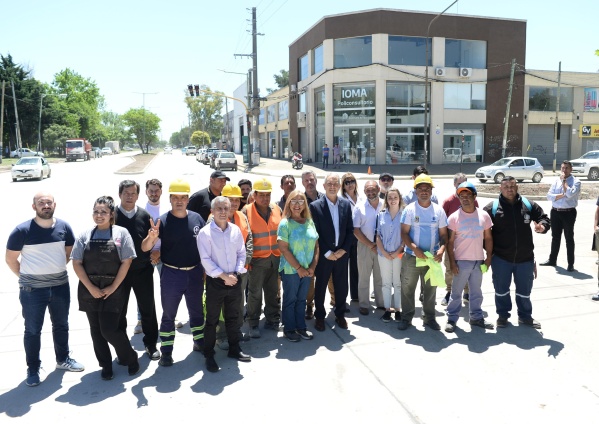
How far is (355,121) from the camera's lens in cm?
3862

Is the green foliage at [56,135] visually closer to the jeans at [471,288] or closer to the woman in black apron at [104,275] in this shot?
the woman in black apron at [104,275]

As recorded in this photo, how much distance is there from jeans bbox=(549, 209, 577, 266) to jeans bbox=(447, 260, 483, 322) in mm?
3454

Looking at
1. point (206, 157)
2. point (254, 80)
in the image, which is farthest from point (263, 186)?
point (206, 157)

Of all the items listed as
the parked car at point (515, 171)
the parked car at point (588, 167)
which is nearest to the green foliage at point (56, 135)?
the parked car at point (515, 171)

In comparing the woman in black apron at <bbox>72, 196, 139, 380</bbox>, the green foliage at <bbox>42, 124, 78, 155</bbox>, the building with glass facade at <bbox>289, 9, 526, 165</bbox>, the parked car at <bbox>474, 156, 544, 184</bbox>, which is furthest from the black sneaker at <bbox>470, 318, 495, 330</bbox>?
the green foliage at <bbox>42, 124, 78, 155</bbox>

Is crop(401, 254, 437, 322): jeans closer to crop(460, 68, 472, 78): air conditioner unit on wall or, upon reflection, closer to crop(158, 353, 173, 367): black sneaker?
crop(158, 353, 173, 367): black sneaker

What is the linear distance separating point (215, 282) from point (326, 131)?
35.7 m

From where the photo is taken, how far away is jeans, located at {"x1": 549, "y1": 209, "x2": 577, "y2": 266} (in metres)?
8.20

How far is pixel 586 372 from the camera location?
14.7 feet

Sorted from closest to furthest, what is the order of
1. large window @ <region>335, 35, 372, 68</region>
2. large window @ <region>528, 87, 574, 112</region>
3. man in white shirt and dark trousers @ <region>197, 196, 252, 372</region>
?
1. man in white shirt and dark trousers @ <region>197, 196, 252, 372</region>
2. large window @ <region>335, 35, 372, 68</region>
3. large window @ <region>528, 87, 574, 112</region>

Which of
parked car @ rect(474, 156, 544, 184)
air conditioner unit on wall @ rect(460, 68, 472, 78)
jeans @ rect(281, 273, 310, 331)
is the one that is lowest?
jeans @ rect(281, 273, 310, 331)

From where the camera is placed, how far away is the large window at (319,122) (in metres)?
41.2

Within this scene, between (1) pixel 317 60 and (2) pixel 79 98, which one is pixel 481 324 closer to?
(1) pixel 317 60

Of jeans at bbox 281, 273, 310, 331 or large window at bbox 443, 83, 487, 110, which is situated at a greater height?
large window at bbox 443, 83, 487, 110
